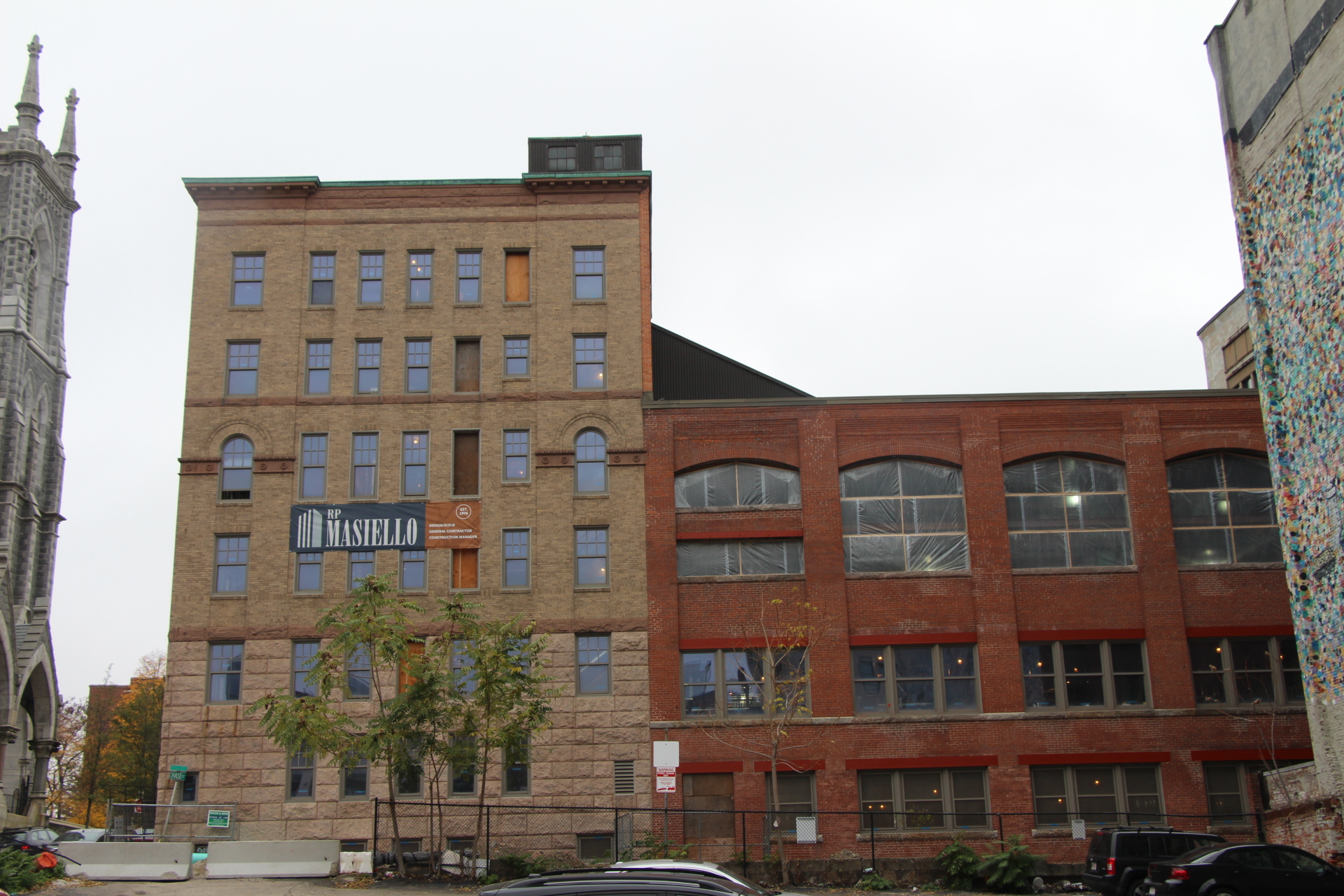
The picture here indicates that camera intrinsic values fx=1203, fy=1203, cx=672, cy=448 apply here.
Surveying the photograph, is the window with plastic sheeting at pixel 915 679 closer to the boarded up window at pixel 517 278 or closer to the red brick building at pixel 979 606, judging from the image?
the red brick building at pixel 979 606

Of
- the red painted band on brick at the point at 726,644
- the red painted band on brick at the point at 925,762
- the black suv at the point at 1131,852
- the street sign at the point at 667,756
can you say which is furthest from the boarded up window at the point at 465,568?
the black suv at the point at 1131,852

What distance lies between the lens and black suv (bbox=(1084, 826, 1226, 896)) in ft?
81.1

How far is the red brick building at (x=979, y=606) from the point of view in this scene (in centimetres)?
3291

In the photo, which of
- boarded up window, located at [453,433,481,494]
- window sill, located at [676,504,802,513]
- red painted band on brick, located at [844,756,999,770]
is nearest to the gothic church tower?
boarded up window, located at [453,433,481,494]

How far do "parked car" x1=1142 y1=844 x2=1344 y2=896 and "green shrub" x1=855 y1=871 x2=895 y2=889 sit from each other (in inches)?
289

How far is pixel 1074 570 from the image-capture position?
34.4 meters

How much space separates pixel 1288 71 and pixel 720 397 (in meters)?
Answer: 18.5

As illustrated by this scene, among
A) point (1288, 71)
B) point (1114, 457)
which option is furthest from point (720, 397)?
point (1288, 71)

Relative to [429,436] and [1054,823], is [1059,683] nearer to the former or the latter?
[1054,823]

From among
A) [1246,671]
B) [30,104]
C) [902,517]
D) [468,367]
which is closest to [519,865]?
[902,517]

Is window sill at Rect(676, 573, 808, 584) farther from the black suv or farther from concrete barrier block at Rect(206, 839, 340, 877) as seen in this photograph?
concrete barrier block at Rect(206, 839, 340, 877)

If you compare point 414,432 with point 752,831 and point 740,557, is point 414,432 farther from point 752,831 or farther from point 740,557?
point 752,831

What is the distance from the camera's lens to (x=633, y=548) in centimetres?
3472

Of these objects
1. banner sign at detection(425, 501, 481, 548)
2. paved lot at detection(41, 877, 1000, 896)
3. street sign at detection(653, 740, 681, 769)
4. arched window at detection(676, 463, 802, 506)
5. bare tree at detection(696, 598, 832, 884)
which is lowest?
paved lot at detection(41, 877, 1000, 896)
